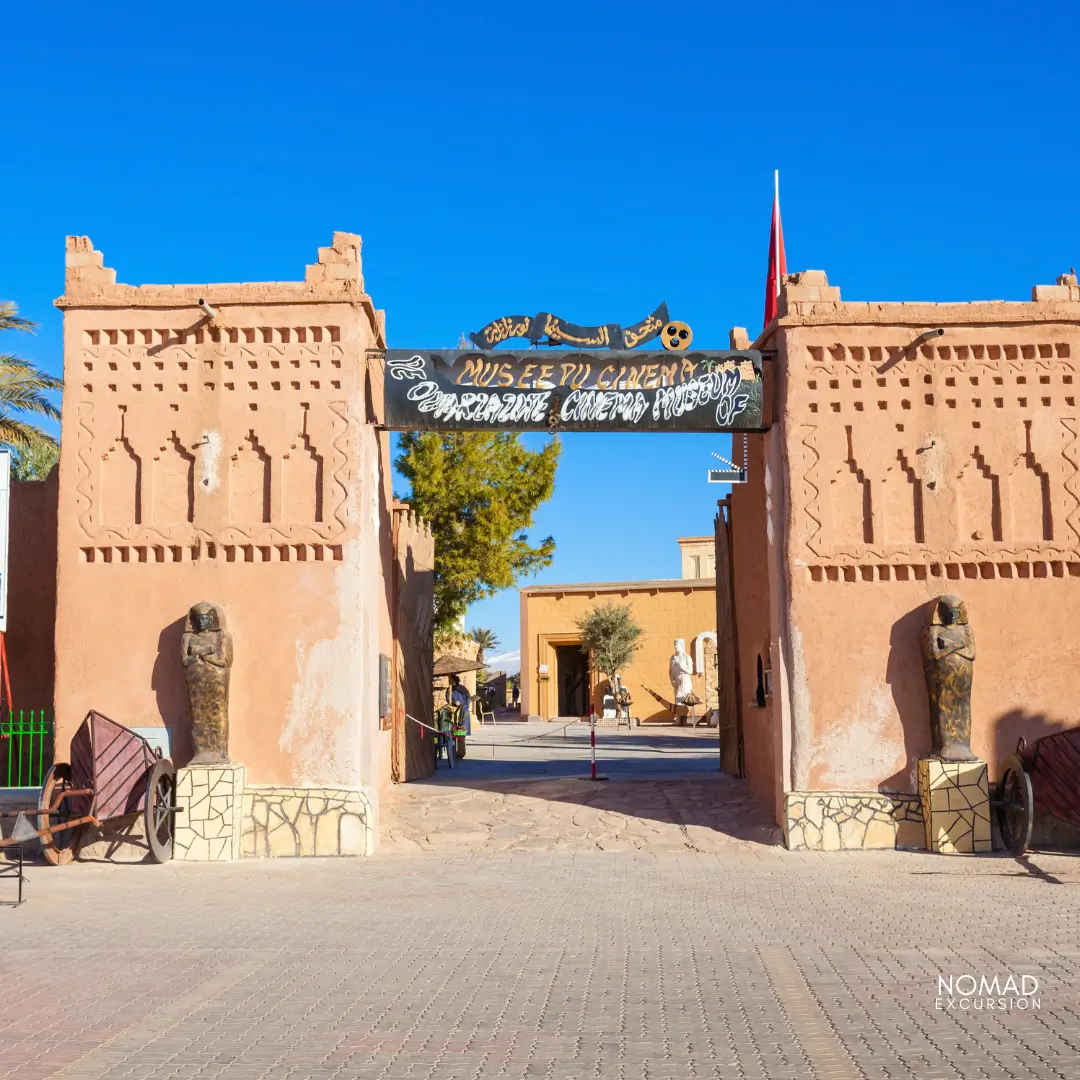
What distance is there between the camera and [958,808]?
→ 13.1 m

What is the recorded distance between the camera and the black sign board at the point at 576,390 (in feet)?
47.5

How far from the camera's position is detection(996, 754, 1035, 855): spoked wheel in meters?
12.4

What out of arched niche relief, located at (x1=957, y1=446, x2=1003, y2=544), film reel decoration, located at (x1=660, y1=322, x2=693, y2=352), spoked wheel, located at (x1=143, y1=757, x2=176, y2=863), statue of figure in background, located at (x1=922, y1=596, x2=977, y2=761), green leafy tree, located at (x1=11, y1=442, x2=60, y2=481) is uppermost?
green leafy tree, located at (x1=11, y1=442, x2=60, y2=481)

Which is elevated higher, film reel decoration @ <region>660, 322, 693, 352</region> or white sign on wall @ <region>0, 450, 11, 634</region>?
film reel decoration @ <region>660, 322, 693, 352</region>

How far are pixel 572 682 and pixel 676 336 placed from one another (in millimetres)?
39746

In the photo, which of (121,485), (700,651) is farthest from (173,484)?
(700,651)

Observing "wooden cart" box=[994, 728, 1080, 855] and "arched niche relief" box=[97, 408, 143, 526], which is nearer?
"wooden cart" box=[994, 728, 1080, 855]

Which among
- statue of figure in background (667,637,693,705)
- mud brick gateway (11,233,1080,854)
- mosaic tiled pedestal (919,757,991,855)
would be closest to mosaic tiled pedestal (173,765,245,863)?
mud brick gateway (11,233,1080,854)

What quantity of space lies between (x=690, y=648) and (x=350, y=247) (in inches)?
1266

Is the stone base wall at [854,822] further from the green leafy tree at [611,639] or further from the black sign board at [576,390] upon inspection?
the green leafy tree at [611,639]

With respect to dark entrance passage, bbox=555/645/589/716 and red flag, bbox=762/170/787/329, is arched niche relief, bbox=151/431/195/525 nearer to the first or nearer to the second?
red flag, bbox=762/170/787/329

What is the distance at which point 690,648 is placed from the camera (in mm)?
44469

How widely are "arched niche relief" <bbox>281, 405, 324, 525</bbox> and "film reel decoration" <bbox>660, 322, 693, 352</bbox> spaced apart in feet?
14.7

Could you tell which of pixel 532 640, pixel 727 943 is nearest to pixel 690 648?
pixel 532 640
